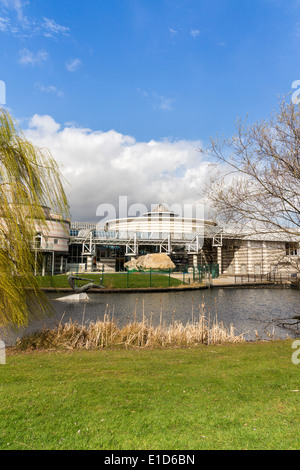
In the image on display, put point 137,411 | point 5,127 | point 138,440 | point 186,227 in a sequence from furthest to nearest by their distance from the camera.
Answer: point 186,227, point 5,127, point 137,411, point 138,440

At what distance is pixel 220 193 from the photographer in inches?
453

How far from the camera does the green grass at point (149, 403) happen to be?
4.16 m

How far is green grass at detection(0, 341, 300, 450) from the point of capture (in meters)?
4.16

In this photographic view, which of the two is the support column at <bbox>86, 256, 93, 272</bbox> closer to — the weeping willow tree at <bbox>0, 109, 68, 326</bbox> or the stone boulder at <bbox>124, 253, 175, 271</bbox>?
the stone boulder at <bbox>124, 253, 175, 271</bbox>

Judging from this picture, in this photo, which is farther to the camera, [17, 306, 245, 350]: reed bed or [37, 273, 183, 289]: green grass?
[37, 273, 183, 289]: green grass

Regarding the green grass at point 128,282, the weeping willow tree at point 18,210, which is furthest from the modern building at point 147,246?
the weeping willow tree at point 18,210

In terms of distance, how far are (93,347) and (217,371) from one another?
430 centimetres

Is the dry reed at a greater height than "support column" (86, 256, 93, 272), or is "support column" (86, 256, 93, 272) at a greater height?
"support column" (86, 256, 93, 272)

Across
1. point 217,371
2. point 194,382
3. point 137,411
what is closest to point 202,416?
point 137,411

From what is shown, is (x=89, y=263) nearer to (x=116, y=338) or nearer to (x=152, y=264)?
(x=152, y=264)

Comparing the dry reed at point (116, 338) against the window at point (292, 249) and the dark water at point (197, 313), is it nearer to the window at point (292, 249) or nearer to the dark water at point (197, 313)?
the dark water at point (197, 313)

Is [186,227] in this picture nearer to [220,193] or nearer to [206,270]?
[206,270]

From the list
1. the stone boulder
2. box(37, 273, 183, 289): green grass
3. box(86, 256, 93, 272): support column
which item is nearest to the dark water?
box(37, 273, 183, 289): green grass
